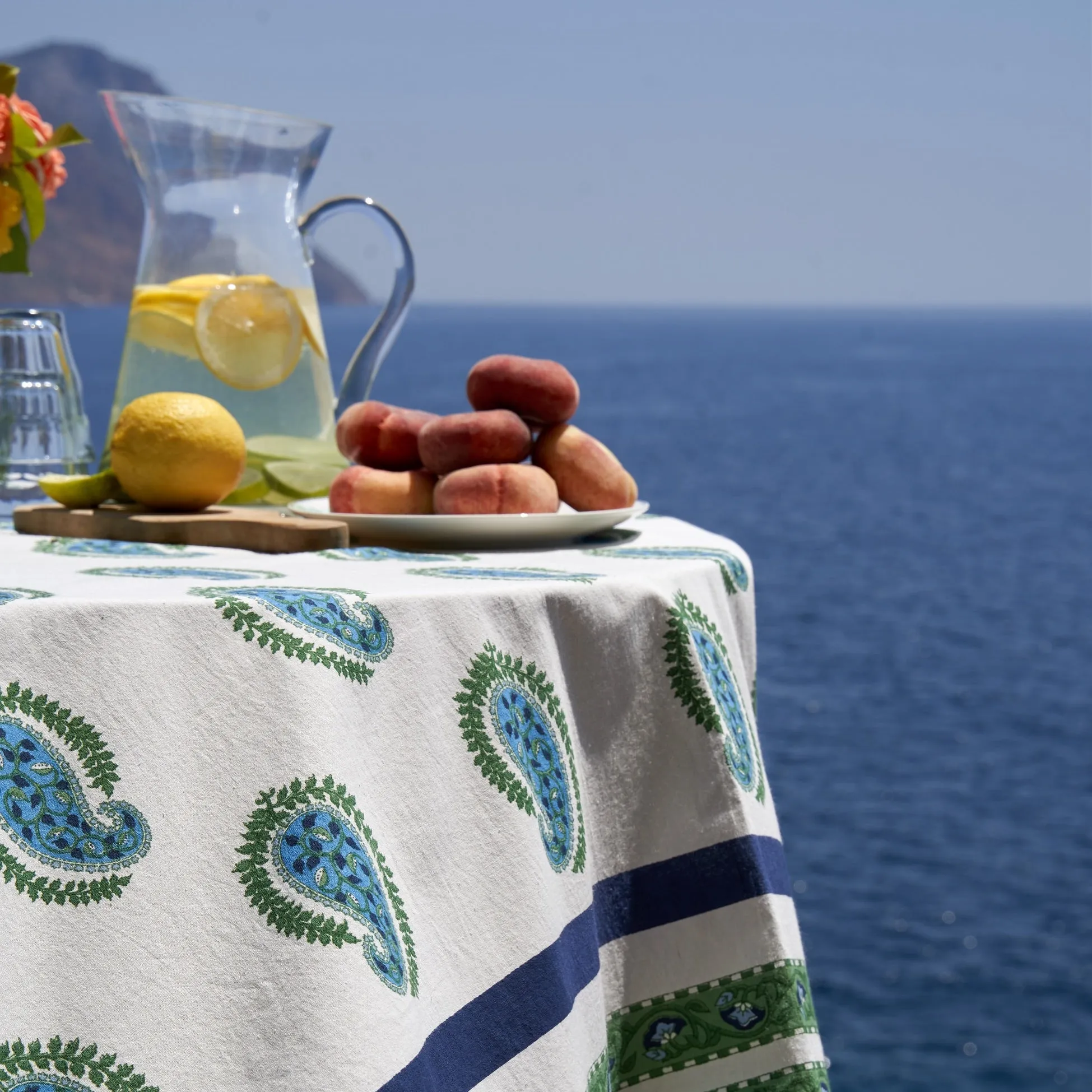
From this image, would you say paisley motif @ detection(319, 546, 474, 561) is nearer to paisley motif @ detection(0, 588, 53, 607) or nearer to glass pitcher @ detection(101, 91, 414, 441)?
paisley motif @ detection(0, 588, 53, 607)

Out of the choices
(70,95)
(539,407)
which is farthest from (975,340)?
(539,407)

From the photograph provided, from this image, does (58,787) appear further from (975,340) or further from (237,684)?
(975,340)

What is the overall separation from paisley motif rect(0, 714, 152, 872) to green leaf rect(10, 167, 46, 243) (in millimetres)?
1096

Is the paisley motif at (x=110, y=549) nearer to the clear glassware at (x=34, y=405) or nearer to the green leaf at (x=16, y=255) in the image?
the clear glassware at (x=34, y=405)

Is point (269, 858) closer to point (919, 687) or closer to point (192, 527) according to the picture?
point (192, 527)

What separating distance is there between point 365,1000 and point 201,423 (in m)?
0.75

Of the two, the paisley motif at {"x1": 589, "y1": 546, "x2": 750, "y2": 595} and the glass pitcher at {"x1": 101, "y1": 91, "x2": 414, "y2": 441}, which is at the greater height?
the glass pitcher at {"x1": 101, "y1": 91, "x2": 414, "y2": 441}

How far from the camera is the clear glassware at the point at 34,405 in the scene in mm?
1760

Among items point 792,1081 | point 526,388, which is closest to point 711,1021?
point 792,1081

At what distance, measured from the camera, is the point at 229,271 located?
6.05 ft

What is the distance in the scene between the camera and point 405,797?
1.04m

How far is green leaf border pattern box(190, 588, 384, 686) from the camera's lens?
986 millimetres

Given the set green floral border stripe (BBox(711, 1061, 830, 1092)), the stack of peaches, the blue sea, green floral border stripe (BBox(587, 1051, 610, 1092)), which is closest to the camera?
green floral border stripe (BBox(587, 1051, 610, 1092))

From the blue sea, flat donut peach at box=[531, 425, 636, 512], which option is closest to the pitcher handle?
flat donut peach at box=[531, 425, 636, 512]
